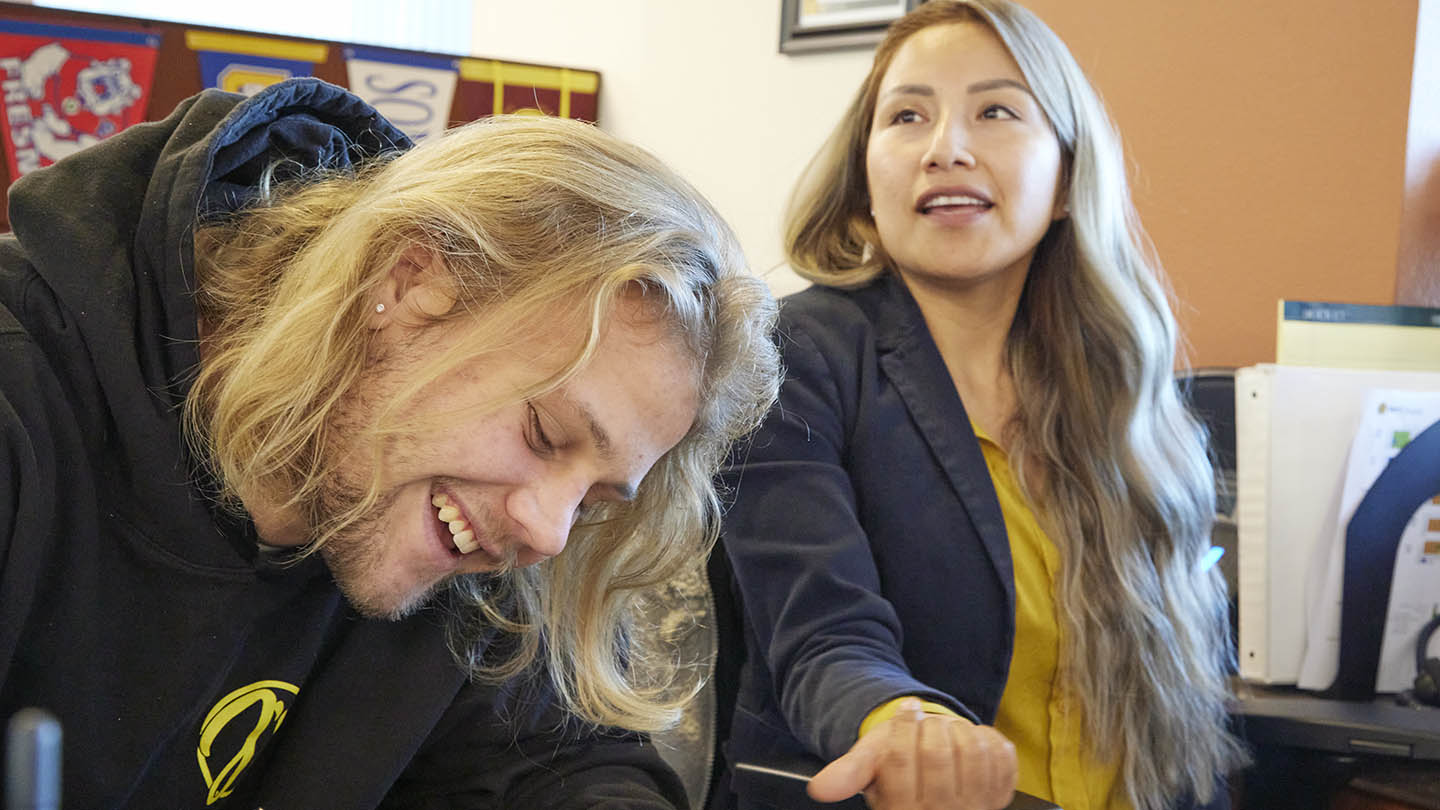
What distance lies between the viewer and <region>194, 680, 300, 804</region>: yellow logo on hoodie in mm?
958

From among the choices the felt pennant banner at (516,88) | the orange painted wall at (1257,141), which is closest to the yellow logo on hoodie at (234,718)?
the orange painted wall at (1257,141)

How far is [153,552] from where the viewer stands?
88 centimetres

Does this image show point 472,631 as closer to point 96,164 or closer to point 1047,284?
point 96,164

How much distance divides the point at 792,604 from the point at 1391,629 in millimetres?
703

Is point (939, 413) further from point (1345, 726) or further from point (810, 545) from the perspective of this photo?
point (1345, 726)

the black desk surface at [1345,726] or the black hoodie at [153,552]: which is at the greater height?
the black hoodie at [153,552]

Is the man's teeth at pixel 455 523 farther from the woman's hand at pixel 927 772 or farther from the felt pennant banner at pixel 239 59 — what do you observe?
the felt pennant banner at pixel 239 59

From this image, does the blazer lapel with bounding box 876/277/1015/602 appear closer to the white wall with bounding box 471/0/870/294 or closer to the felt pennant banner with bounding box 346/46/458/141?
the white wall with bounding box 471/0/870/294

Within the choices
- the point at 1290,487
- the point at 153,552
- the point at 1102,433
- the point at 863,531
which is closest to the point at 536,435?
the point at 153,552

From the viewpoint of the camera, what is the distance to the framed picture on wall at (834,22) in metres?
2.36

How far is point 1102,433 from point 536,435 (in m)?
0.77

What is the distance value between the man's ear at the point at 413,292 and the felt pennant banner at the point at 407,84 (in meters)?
1.52

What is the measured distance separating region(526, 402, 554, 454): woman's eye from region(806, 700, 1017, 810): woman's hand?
31 cm

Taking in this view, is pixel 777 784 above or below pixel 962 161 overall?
below
